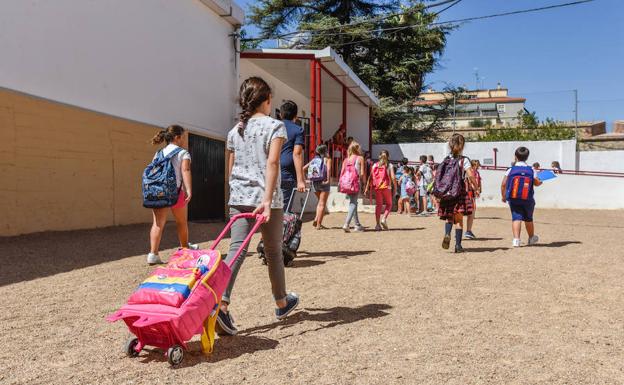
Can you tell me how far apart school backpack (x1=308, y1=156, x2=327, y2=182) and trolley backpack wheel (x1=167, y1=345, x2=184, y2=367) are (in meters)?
6.28

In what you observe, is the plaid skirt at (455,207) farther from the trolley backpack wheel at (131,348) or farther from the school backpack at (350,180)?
the trolley backpack wheel at (131,348)

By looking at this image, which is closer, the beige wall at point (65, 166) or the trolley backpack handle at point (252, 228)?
the trolley backpack handle at point (252, 228)

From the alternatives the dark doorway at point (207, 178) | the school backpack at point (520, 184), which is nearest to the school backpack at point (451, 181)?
the school backpack at point (520, 184)

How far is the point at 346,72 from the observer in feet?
50.8

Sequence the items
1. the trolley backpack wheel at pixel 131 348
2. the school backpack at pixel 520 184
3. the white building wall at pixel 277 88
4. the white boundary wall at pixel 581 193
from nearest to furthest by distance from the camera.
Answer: the trolley backpack wheel at pixel 131 348 → the school backpack at pixel 520 184 → the white building wall at pixel 277 88 → the white boundary wall at pixel 581 193

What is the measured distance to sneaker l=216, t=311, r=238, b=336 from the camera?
339 cm

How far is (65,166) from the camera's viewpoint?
8.47 meters

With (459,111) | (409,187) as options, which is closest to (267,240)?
(409,187)

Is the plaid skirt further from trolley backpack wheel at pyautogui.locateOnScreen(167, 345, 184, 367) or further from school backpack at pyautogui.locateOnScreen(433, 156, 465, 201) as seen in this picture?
trolley backpack wheel at pyautogui.locateOnScreen(167, 345, 184, 367)

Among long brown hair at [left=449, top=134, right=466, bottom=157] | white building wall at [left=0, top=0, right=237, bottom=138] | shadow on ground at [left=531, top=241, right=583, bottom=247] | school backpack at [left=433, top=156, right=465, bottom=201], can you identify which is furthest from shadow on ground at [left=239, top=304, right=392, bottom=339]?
white building wall at [left=0, top=0, right=237, bottom=138]

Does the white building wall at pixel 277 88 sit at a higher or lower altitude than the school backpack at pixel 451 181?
higher

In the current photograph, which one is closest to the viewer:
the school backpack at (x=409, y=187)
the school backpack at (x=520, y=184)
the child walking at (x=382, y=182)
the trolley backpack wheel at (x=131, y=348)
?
the trolley backpack wheel at (x=131, y=348)

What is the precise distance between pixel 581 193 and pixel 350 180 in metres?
12.3

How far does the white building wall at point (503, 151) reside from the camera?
21812mm
